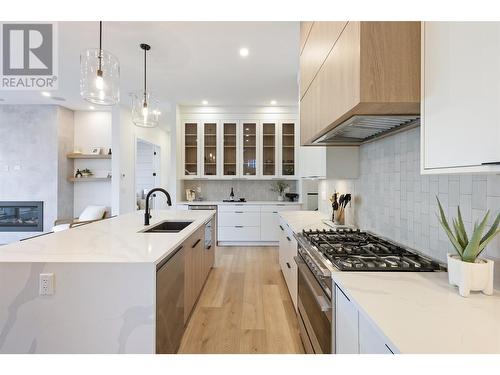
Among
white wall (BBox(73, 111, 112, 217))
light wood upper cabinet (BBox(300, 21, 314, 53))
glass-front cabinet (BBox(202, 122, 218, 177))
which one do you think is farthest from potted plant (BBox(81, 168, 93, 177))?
light wood upper cabinet (BBox(300, 21, 314, 53))

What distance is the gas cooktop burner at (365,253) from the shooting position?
125 cm

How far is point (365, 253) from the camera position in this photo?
1.50m

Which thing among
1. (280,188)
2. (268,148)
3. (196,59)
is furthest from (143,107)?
(280,188)

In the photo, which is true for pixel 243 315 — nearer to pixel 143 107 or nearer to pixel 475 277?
pixel 475 277

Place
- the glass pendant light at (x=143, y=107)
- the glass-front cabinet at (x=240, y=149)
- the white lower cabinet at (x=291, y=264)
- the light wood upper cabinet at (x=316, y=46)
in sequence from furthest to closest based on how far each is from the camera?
1. the glass-front cabinet at (x=240, y=149)
2. the glass pendant light at (x=143, y=107)
3. the white lower cabinet at (x=291, y=264)
4. the light wood upper cabinet at (x=316, y=46)

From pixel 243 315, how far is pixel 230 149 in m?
3.54

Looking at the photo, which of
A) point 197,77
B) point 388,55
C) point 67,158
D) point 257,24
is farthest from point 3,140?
point 388,55

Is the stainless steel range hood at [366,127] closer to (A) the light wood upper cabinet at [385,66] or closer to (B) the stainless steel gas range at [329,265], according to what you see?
(A) the light wood upper cabinet at [385,66]

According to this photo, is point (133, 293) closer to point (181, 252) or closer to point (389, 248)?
point (181, 252)

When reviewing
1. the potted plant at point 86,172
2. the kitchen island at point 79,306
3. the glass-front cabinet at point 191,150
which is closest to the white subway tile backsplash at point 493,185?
the kitchen island at point 79,306

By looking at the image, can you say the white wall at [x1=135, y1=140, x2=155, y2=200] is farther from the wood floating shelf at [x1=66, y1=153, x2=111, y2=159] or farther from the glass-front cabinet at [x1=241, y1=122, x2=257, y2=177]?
the glass-front cabinet at [x1=241, y1=122, x2=257, y2=177]

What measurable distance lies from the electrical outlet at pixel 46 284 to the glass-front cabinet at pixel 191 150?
399 cm

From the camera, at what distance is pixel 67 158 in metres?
5.64

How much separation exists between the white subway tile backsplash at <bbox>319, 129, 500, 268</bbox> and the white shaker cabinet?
1.08 feet
